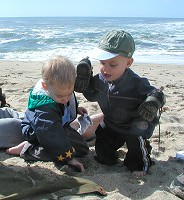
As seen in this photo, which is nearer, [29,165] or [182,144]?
[29,165]

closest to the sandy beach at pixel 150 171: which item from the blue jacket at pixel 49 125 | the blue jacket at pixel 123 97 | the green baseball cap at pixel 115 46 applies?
the blue jacket at pixel 49 125

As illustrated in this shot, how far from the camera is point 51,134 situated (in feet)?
7.75

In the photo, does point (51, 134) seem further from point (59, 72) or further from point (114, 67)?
point (114, 67)

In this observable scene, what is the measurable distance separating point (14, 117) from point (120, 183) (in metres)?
1.27

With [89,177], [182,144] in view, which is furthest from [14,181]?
[182,144]

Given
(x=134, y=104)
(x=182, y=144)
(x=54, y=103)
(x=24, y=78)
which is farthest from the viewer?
(x=24, y=78)

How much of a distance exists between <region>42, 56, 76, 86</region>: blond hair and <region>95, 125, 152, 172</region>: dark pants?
26.2 inches

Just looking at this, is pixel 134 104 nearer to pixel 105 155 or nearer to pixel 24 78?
pixel 105 155

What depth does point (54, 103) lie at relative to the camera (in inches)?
95.6

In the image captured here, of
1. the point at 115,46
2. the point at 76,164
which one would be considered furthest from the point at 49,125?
the point at 115,46

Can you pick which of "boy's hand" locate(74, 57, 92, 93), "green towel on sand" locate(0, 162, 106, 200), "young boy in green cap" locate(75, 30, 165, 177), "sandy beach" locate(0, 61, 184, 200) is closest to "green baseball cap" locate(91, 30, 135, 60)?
"young boy in green cap" locate(75, 30, 165, 177)

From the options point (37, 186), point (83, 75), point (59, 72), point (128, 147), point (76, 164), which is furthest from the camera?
point (83, 75)

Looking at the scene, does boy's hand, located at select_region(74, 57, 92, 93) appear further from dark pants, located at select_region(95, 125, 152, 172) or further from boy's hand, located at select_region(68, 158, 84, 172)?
boy's hand, located at select_region(68, 158, 84, 172)

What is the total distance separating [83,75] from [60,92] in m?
0.39
